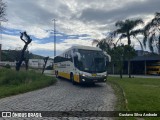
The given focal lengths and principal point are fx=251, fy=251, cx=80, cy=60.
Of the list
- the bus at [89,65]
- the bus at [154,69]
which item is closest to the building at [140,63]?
the bus at [154,69]

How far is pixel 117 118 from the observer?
342 inches

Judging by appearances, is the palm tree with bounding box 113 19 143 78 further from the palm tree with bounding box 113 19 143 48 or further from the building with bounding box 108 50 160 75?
the building with bounding box 108 50 160 75

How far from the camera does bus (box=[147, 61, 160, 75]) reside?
57.5m

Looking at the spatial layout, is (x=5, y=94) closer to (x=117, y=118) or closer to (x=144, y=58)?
(x=117, y=118)

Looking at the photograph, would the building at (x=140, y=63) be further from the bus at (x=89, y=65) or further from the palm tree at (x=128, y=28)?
the bus at (x=89, y=65)

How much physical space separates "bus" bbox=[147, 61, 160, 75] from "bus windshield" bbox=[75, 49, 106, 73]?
39326 mm

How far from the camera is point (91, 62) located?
825 inches

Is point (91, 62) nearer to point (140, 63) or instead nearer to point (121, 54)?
point (121, 54)

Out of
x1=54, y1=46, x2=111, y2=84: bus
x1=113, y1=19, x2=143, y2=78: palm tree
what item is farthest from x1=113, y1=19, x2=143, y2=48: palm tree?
x1=54, y1=46, x2=111, y2=84: bus

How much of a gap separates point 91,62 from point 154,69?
41099 millimetres

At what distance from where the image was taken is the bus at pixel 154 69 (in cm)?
5751

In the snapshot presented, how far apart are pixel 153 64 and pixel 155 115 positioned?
52.7m

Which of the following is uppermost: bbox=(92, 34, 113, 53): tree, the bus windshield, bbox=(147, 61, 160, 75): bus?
bbox=(92, 34, 113, 53): tree

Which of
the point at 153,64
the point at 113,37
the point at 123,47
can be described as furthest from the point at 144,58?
the point at 123,47
